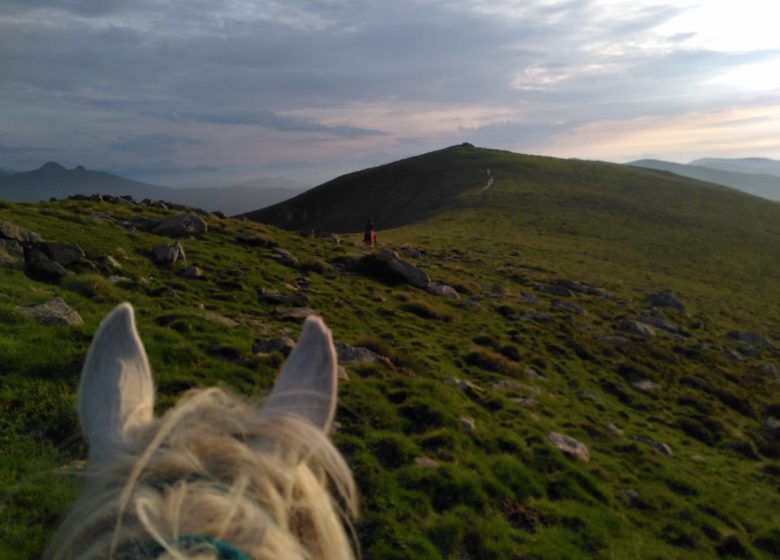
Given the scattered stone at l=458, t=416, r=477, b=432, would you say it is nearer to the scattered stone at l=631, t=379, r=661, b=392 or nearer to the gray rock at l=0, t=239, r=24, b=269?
the scattered stone at l=631, t=379, r=661, b=392

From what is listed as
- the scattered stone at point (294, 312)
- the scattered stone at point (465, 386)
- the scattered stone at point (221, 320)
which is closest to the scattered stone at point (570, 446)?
the scattered stone at point (465, 386)

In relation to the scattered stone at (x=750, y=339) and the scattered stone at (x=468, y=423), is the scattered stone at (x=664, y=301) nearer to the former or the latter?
the scattered stone at (x=750, y=339)

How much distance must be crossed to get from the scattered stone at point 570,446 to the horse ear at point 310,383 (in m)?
10.1

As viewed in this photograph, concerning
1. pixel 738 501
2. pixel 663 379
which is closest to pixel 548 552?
pixel 738 501

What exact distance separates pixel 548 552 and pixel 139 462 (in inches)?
Answer: 297

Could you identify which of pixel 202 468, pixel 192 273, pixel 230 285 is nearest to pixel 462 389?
pixel 230 285

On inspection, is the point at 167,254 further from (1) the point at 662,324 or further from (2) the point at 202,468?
(1) the point at 662,324

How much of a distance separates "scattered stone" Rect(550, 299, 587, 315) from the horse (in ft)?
83.7

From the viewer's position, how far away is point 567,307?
86.2 ft

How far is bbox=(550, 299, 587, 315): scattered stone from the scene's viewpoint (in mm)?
25938

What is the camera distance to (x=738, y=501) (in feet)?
36.5

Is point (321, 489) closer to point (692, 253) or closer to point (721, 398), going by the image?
point (721, 398)

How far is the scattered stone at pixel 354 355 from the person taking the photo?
1237 centimetres

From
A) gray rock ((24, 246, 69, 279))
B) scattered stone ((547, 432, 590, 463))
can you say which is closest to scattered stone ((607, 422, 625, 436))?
scattered stone ((547, 432, 590, 463))
